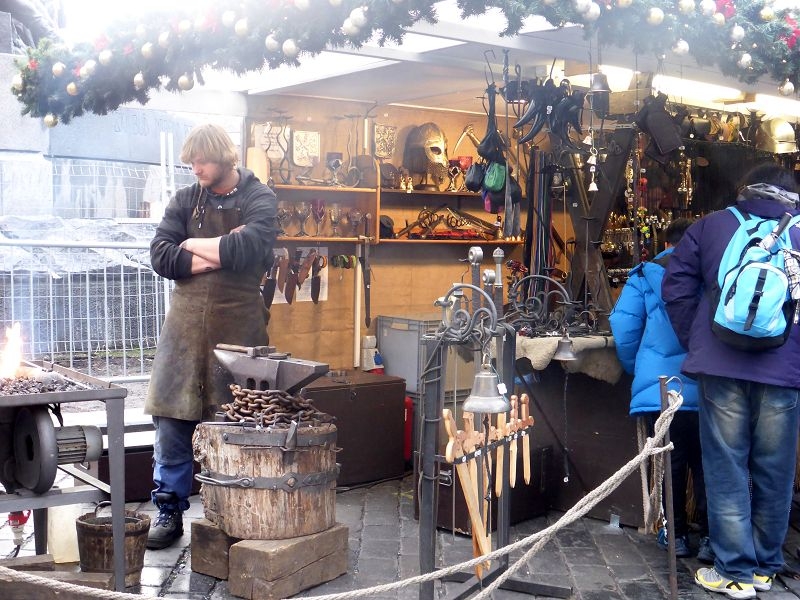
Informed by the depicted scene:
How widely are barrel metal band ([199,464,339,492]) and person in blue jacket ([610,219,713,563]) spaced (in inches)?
71.1

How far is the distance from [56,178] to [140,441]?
297 centimetres

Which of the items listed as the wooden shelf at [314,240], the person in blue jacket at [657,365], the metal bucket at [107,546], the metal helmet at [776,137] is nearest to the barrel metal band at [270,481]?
the metal bucket at [107,546]

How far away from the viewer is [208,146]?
16.8 ft

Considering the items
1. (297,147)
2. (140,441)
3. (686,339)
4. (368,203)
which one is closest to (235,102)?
(297,147)

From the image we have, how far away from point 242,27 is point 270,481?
7.60ft

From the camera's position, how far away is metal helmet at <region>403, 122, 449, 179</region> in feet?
27.5

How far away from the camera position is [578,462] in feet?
19.4

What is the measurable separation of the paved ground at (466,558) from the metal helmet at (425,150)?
339 cm

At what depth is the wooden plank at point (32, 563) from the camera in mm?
4271

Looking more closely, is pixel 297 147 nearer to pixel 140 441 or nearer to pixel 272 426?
pixel 140 441

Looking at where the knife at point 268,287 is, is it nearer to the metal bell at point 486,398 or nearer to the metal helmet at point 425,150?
the metal helmet at point 425,150

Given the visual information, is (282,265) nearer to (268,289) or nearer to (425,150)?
(268,289)

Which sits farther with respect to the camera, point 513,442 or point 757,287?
point 513,442

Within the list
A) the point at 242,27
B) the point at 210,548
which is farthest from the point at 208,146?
the point at 210,548
